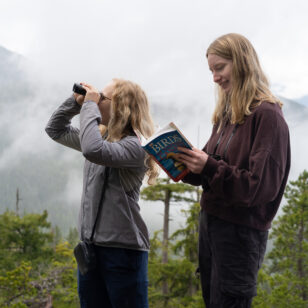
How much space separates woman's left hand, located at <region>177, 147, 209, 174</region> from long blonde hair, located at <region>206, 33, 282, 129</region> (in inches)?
9.8

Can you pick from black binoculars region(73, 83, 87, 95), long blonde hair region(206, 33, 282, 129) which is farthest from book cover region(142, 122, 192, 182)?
black binoculars region(73, 83, 87, 95)

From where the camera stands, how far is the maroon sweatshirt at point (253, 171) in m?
1.44

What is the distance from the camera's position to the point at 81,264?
1990mm

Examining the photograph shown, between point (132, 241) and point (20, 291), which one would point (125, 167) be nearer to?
point (132, 241)

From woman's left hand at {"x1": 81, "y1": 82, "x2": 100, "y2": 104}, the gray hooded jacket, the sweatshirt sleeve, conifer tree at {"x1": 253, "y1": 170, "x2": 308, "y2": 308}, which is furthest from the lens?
conifer tree at {"x1": 253, "y1": 170, "x2": 308, "y2": 308}

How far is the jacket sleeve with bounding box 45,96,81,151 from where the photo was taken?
7.92 feet

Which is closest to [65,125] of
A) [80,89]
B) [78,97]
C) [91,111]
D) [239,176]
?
[78,97]

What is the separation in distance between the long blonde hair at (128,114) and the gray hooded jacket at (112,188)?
0.10 meters

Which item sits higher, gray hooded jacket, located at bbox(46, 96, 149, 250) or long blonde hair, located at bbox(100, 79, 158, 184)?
long blonde hair, located at bbox(100, 79, 158, 184)

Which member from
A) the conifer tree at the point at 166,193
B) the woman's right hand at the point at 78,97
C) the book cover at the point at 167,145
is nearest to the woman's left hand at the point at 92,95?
the woman's right hand at the point at 78,97

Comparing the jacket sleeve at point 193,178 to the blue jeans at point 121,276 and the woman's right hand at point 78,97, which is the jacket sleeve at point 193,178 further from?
the woman's right hand at point 78,97

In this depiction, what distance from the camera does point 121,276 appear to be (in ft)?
6.44

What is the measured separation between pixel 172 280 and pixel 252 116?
14036mm

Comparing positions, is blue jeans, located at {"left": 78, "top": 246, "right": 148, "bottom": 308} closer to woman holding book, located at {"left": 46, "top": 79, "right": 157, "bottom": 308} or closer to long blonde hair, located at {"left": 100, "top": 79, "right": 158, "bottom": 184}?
woman holding book, located at {"left": 46, "top": 79, "right": 157, "bottom": 308}
